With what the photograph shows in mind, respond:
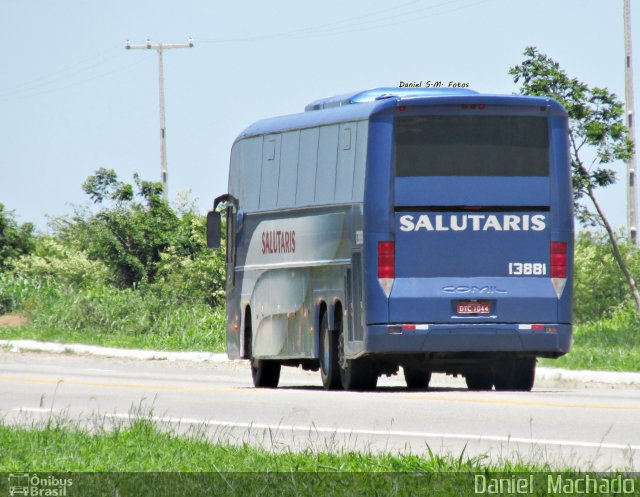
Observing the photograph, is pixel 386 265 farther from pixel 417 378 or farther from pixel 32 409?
pixel 32 409

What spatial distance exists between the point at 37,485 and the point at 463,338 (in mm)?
10876

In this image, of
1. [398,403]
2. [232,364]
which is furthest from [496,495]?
[232,364]

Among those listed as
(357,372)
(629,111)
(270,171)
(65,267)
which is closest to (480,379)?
(357,372)

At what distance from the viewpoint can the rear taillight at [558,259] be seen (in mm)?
20719

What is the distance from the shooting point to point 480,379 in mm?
23172

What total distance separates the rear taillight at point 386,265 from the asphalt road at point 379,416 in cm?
134

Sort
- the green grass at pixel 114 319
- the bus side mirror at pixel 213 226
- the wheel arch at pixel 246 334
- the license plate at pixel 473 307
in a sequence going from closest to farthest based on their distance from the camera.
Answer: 1. the license plate at pixel 473 307
2. the wheel arch at pixel 246 334
3. the bus side mirror at pixel 213 226
4. the green grass at pixel 114 319

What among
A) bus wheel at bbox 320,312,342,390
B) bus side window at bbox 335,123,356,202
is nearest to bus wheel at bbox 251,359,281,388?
bus wheel at bbox 320,312,342,390

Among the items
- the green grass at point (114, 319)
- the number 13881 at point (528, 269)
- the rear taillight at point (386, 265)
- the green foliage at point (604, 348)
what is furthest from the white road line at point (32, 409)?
the green grass at point (114, 319)

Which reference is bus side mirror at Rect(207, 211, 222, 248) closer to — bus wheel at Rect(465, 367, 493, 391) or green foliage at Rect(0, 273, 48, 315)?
bus wheel at Rect(465, 367, 493, 391)

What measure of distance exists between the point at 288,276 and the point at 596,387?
5068 mm

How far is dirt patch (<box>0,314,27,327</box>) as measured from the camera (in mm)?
42812

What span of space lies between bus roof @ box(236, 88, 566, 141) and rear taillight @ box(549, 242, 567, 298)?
65.6 inches

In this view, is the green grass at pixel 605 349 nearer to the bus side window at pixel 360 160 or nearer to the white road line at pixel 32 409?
the bus side window at pixel 360 160
